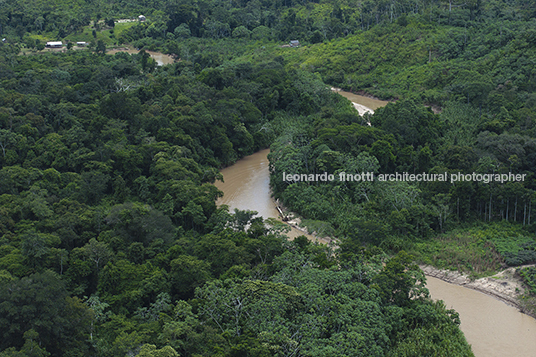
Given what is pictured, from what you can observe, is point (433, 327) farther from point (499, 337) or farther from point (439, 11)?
point (439, 11)

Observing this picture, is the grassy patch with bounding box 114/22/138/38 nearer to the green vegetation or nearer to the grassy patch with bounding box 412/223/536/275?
the green vegetation

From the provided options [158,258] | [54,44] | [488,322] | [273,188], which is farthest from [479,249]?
[54,44]

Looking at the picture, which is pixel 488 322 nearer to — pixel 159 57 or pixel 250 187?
pixel 250 187

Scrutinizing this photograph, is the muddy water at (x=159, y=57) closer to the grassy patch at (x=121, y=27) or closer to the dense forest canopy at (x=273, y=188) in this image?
the dense forest canopy at (x=273, y=188)

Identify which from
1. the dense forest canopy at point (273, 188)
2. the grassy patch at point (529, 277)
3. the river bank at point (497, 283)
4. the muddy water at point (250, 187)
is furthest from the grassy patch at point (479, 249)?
the muddy water at point (250, 187)

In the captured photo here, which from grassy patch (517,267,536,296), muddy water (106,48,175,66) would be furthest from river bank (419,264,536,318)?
muddy water (106,48,175,66)

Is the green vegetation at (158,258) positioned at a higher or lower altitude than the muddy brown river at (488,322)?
higher
